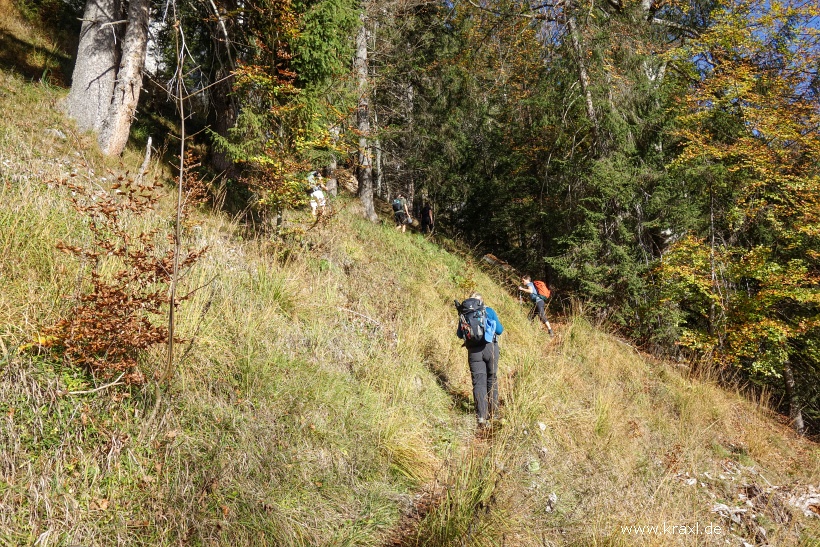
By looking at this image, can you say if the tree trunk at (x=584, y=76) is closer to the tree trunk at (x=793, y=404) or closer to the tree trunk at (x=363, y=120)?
the tree trunk at (x=363, y=120)

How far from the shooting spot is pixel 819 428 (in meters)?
13.3

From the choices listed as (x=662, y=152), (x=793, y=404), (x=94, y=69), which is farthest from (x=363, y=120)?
(x=793, y=404)

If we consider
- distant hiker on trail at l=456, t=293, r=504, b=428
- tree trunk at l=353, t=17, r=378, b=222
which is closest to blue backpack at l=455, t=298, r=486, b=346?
distant hiker on trail at l=456, t=293, r=504, b=428

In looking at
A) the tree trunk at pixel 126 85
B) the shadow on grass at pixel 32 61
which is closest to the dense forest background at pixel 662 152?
the tree trunk at pixel 126 85

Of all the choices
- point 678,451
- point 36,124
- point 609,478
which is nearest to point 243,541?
point 609,478

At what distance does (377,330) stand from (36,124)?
5963 millimetres

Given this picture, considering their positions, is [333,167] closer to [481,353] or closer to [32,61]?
[481,353]

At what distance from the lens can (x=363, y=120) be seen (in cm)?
1366

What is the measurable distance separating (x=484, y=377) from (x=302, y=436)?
7.77 feet

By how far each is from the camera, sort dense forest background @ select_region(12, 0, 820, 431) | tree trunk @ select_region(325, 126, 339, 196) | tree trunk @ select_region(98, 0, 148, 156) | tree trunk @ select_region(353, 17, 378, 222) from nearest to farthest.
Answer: tree trunk @ select_region(98, 0, 148, 156) < tree trunk @ select_region(325, 126, 339, 196) < dense forest background @ select_region(12, 0, 820, 431) < tree trunk @ select_region(353, 17, 378, 222)

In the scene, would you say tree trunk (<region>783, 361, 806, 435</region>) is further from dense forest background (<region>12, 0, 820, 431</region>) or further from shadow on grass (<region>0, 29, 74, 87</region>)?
shadow on grass (<region>0, 29, 74, 87</region>)

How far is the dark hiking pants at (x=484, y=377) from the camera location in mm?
5266

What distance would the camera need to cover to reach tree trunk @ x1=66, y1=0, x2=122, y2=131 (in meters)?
8.03

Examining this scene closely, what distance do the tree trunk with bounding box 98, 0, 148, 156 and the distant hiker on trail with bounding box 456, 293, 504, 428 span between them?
657 centimetres
